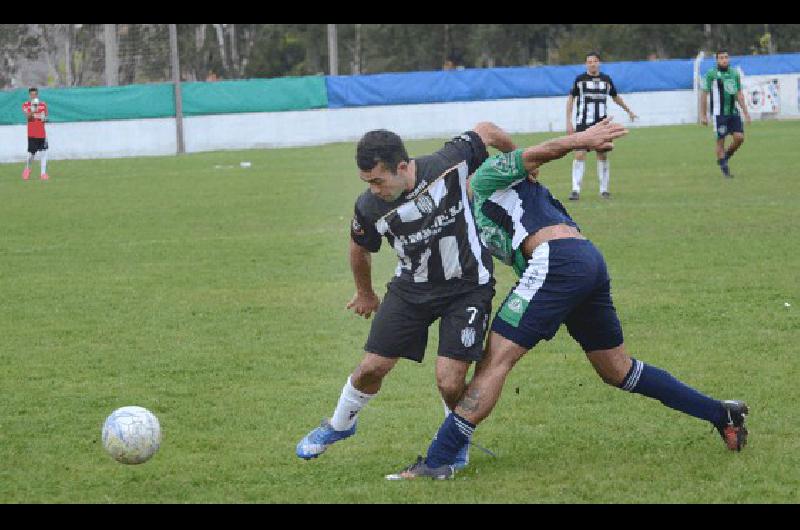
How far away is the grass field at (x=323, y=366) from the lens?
6219 mm

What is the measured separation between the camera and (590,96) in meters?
20.4

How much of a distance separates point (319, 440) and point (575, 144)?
2.06 meters

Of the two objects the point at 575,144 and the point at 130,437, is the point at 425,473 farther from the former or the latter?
the point at 575,144

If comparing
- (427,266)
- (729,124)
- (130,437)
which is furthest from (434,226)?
(729,124)

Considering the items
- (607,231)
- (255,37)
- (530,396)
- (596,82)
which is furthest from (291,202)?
(255,37)

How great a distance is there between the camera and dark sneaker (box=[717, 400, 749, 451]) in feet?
21.4

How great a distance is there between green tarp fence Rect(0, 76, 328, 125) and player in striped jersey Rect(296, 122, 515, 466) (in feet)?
102

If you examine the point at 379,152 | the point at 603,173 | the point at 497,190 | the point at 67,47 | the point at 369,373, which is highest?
the point at 67,47

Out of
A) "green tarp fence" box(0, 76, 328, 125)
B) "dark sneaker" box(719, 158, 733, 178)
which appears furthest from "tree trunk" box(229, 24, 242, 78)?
"dark sneaker" box(719, 158, 733, 178)

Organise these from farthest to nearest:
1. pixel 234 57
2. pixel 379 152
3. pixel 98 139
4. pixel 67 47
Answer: pixel 234 57, pixel 67 47, pixel 98 139, pixel 379 152

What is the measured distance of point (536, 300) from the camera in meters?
6.22

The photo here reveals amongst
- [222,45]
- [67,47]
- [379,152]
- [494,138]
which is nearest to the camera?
[379,152]

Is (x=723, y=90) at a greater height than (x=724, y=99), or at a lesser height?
greater

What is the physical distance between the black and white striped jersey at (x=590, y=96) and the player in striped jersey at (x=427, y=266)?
45.9 ft
